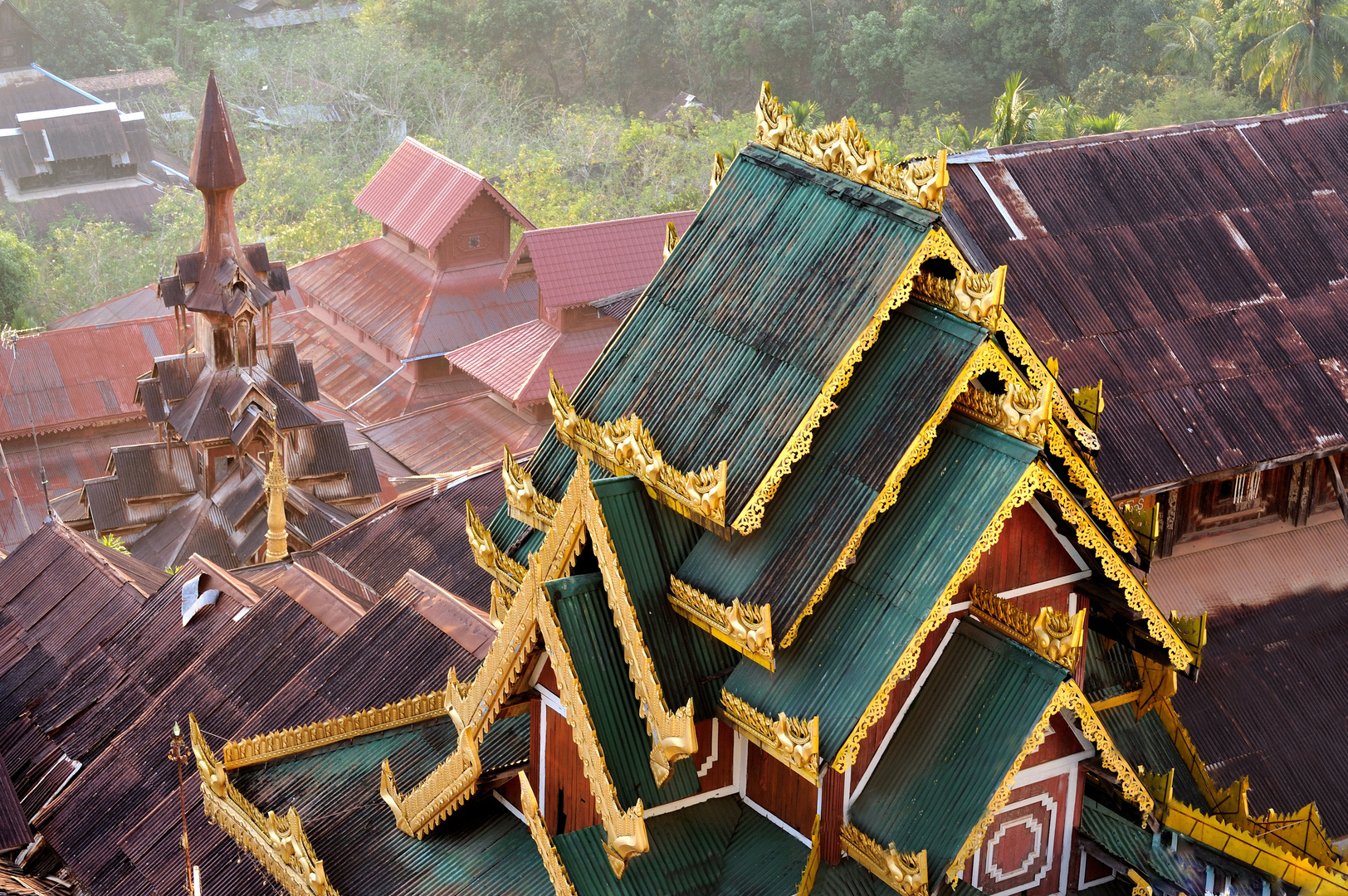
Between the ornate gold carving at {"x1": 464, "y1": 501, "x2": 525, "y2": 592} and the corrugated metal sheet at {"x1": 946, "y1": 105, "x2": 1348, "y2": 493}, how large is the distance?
7489 mm

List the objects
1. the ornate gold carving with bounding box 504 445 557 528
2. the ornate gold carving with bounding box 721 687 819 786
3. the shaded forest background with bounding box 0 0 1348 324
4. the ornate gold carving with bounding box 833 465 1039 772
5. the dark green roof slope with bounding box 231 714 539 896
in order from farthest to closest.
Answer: the shaded forest background with bounding box 0 0 1348 324
the ornate gold carving with bounding box 504 445 557 528
the dark green roof slope with bounding box 231 714 539 896
the ornate gold carving with bounding box 833 465 1039 772
the ornate gold carving with bounding box 721 687 819 786

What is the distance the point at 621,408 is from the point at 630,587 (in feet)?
6.41

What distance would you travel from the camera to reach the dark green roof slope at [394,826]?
49.0 feet

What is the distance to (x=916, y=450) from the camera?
43.8ft

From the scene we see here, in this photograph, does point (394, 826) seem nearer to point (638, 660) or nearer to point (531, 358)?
point (638, 660)

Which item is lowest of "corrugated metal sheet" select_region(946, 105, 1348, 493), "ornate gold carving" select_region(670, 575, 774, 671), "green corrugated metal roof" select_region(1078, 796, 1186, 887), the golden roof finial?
the golden roof finial

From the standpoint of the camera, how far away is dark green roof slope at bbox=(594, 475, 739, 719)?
1398cm

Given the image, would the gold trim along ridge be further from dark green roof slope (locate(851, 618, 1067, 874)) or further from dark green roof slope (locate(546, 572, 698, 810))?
dark green roof slope (locate(546, 572, 698, 810))

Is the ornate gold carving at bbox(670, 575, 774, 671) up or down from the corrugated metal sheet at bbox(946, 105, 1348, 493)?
down

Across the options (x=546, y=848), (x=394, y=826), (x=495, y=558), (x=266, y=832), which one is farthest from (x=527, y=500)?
(x=266, y=832)

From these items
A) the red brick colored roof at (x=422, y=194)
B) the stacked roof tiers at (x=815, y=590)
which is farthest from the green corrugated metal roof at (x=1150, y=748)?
the red brick colored roof at (x=422, y=194)

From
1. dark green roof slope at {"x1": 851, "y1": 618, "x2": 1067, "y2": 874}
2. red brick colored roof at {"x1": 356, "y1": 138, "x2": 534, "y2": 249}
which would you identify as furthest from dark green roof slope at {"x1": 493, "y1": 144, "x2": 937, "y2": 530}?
red brick colored roof at {"x1": 356, "y1": 138, "x2": 534, "y2": 249}

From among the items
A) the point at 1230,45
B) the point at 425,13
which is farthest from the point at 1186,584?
the point at 425,13

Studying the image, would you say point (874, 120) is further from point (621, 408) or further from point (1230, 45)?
point (621, 408)
